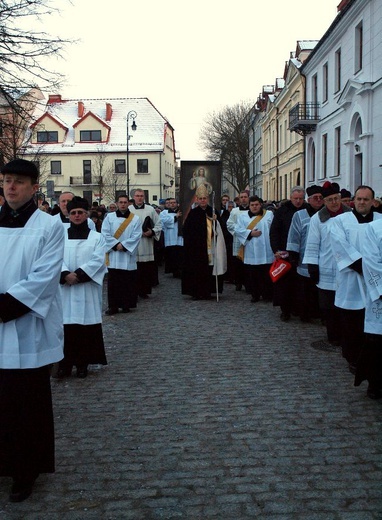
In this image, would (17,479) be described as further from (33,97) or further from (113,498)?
(33,97)

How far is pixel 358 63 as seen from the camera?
23609 millimetres

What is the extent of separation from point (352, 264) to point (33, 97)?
12760 mm

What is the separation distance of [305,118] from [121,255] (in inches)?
864

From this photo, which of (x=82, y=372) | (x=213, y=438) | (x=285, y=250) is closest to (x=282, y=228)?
(x=285, y=250)

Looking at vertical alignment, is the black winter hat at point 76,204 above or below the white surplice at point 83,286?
above

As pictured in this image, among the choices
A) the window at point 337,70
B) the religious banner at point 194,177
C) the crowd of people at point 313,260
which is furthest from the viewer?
the window at point 337,70

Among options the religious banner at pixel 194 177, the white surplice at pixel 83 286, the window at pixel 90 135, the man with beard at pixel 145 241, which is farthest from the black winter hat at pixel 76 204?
the window at pixel 90 135

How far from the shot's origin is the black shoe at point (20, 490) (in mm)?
3900

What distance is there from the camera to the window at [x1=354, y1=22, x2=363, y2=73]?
2339 cm

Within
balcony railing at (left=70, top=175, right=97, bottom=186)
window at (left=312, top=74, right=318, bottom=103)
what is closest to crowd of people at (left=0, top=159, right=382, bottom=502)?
window at (left=312, top=74, right=318, bottom=103)

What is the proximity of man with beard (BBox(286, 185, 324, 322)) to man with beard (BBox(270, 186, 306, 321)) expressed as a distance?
0.58ft

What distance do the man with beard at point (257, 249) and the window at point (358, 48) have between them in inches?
514

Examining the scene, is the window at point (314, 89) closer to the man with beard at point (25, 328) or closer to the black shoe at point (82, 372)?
the black shoe at point (82, 372)

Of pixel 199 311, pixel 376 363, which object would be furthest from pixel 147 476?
pixel 199 311
